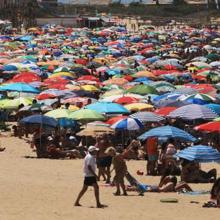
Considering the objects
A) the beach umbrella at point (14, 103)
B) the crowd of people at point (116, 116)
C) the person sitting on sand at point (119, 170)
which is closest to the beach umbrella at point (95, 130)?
the crowd of people at point (116, 116)

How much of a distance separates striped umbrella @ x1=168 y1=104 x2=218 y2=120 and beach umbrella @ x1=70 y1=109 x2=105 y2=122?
1.98 m

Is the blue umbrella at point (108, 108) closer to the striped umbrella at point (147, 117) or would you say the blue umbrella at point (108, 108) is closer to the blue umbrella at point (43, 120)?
the striped umbrella at point (147, 117)

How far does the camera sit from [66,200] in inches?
466

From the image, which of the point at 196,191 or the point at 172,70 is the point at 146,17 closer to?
the point at 172,70

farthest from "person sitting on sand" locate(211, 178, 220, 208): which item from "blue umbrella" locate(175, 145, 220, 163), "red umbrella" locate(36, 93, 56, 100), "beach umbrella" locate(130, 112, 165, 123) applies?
"red umbrella" locate(36, 93, 56, 100)

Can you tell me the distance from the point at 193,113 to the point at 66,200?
7476 millimetres

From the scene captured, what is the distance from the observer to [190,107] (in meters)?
18.8

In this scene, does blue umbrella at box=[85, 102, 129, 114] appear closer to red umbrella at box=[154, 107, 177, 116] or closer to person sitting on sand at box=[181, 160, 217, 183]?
red umbrella at box=[154, 107, 177, 116]

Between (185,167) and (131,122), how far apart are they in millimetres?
3623

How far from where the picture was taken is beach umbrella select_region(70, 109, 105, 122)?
18281 millimetres

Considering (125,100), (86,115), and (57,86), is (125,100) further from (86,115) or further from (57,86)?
(57,86)

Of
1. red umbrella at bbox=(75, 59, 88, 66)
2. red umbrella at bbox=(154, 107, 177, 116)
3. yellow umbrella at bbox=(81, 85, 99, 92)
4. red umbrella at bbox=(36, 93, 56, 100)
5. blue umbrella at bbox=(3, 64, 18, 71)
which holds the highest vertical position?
red umbrella at bbox=(154, 107, 177, 116)

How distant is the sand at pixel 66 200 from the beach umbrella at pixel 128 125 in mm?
1212

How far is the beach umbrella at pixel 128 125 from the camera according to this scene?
17.2 metres
